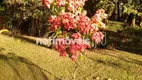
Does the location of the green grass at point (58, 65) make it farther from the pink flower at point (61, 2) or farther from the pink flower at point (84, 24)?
the pink flower at point (61, 2)

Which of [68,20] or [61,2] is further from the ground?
[61,2]

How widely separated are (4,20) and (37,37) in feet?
8.33

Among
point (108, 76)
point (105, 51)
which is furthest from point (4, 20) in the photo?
point (108, 76)

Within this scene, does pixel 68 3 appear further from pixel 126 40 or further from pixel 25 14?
pixel 126 40

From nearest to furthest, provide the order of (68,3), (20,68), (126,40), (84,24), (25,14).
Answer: (84,24) < (68,3) < (20,68) < (25,14) < (126,40)

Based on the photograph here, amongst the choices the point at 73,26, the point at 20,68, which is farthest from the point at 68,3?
the point at 20,68

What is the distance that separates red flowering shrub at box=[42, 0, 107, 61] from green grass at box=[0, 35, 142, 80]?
1315 mm

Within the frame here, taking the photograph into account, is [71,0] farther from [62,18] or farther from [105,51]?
[105,51]

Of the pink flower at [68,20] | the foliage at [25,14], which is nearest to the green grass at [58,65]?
the foliage at [25,14]

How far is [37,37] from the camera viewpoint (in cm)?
1495

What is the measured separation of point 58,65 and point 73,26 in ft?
13.7

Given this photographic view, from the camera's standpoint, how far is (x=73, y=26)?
6.64 metres

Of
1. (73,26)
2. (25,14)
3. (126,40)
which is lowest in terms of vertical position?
(126,40)

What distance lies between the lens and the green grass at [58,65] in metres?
9.45
